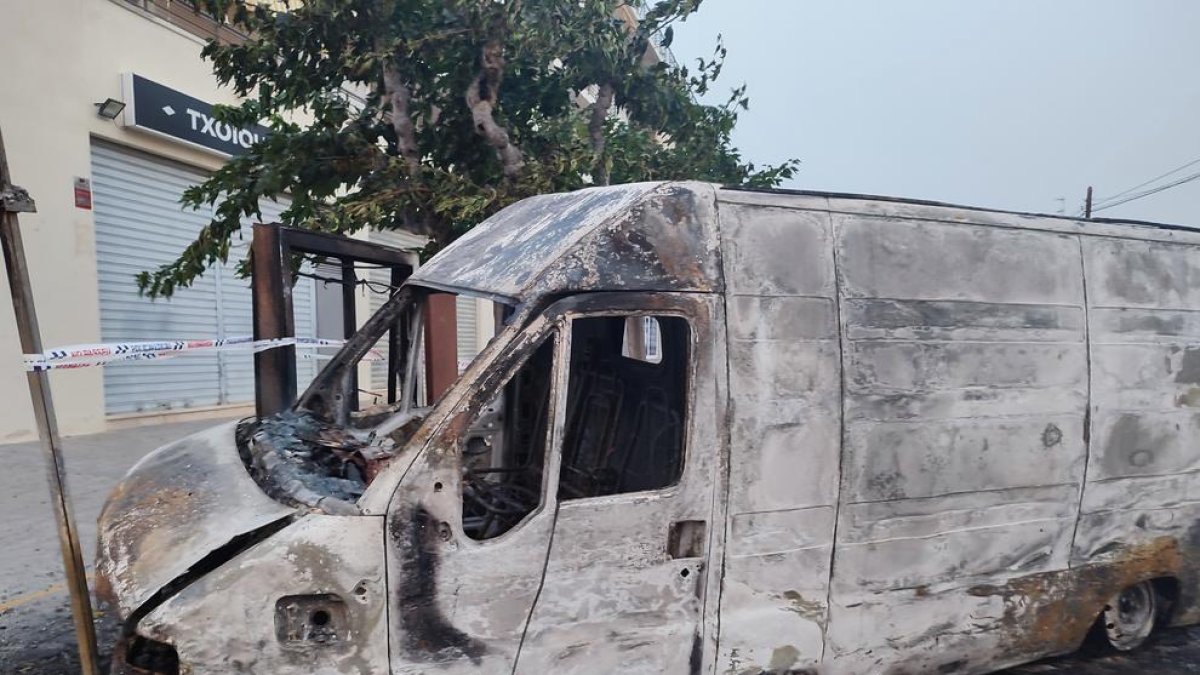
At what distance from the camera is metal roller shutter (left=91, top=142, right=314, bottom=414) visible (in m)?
9.82

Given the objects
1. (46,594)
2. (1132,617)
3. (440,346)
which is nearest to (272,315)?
(440,346)

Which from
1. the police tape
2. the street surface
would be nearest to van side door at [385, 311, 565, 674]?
the street surface

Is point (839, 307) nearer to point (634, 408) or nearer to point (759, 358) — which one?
point (759, 358)

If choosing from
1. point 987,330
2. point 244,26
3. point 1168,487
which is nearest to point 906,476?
point 987,330

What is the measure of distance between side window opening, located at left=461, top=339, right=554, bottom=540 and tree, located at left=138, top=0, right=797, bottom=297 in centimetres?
214

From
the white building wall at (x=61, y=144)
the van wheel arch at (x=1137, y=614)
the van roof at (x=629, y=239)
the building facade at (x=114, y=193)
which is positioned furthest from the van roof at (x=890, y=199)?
the white building wall at (x=61, y=144)

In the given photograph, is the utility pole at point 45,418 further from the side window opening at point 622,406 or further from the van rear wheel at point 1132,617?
the van rear wheel at point 1132,617

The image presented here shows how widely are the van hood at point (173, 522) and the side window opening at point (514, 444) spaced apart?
1056 millimetres

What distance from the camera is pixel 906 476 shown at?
339 cm

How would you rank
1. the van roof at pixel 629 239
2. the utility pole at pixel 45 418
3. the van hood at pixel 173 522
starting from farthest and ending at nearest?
the utility pole at pixel 45 418
the van roof at pixel 629 239
the van hood at pixel 173 522

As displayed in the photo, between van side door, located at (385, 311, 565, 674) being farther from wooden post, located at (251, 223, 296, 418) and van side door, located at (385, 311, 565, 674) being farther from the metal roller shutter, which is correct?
the metal roller shutter

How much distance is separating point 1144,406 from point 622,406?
8.39 feet

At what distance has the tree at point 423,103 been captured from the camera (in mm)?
6426

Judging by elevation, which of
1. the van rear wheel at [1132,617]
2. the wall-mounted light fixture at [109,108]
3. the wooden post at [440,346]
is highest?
the wall-mounted light fixture at [109,108]
